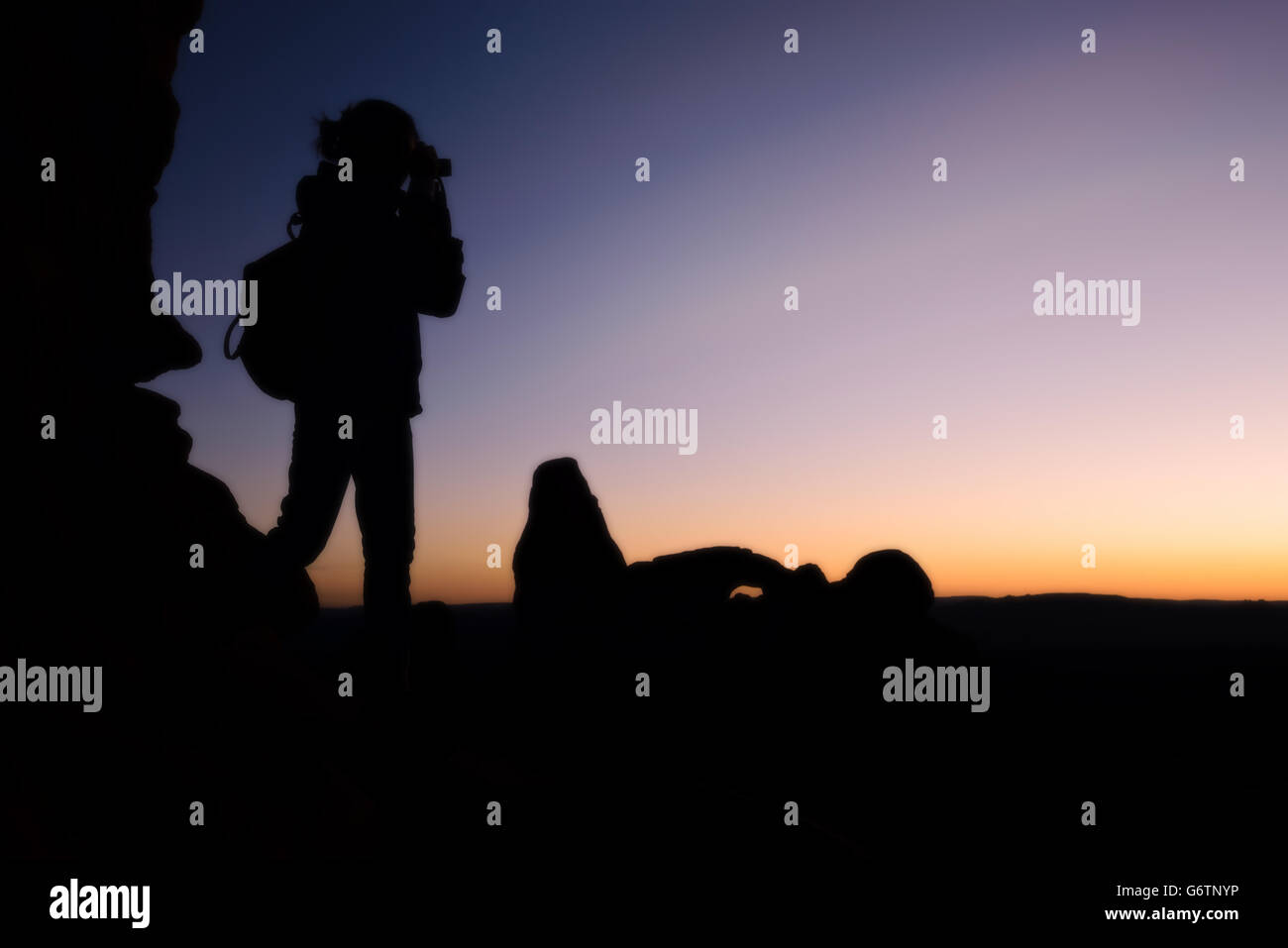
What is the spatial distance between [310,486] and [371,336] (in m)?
0.76

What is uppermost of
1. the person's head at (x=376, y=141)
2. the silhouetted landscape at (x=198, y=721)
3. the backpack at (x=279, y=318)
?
the person's head at (x=376, y=141)

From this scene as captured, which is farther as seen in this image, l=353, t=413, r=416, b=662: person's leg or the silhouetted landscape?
l=353, t=413, r=416, b=662: person's leg

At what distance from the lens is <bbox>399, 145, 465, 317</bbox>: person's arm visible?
3.62 metres

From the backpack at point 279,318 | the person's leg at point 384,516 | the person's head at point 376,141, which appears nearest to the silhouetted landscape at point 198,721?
the person's leg at point 384,516

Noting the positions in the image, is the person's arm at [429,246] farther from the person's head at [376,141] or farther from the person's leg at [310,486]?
the person's leg at [310,486]

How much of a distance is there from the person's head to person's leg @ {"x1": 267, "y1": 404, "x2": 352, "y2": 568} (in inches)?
45.6

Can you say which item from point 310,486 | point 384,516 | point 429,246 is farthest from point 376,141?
point 384,516

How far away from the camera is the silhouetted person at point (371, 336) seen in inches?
142

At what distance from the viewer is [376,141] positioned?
366cm

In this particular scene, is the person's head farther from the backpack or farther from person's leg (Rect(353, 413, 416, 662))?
person's leg (Rect(353, 413, 416, 662))

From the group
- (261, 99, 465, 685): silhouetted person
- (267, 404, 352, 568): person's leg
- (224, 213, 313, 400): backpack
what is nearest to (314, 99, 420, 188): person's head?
(261, 99, 465, 685): silhouetted person

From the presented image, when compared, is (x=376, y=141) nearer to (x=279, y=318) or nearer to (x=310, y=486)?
(x=279, y=318)

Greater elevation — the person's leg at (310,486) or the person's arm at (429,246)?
the person's arm at (429,246)

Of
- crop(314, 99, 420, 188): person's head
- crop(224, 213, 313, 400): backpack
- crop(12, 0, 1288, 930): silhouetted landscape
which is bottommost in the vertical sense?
crop(12, 0, 1288, 930): silhouetted landscape
